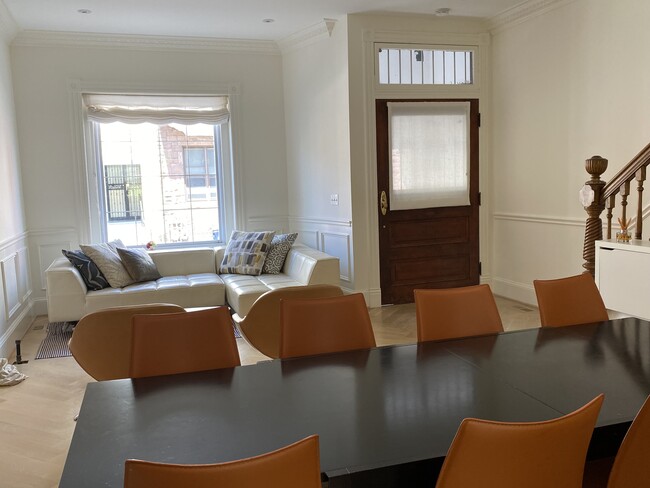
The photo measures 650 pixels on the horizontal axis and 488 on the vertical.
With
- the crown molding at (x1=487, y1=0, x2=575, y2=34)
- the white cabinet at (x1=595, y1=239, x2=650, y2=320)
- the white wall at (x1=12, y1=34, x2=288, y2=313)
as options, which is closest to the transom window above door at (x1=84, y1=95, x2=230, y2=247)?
the white wall at (x1=12, y1=34, x2=288, y2=313)

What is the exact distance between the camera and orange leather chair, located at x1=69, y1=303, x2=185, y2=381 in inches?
124

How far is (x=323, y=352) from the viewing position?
2578 millimetres

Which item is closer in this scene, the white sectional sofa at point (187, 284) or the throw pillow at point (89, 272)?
the white sectional sofa at point (187, 284)

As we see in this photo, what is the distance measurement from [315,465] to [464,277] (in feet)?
18.3

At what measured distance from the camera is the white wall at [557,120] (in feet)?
15.6

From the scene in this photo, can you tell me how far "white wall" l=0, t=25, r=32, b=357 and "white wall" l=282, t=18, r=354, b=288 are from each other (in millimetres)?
2889

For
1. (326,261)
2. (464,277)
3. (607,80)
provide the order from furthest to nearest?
1. (464,277)
2. (326,261)
3. (607,80)

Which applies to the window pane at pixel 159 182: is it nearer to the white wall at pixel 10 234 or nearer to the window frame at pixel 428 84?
the white wall at pixel 10 234

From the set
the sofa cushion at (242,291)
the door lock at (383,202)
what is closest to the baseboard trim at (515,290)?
the door lock at (383,202)

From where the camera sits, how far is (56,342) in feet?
17.1

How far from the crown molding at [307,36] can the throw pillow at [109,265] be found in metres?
3.01

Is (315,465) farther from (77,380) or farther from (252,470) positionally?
(77,380)

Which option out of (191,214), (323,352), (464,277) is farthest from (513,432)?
(191,214)

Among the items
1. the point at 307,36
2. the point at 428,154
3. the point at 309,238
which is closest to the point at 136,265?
the point at 309,238
